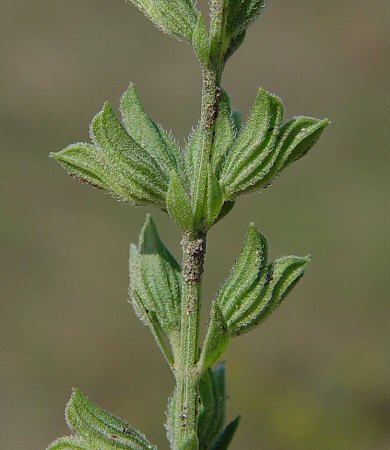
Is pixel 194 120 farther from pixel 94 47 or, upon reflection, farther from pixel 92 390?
pixel 92 390

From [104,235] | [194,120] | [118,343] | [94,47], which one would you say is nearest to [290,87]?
[194,120]

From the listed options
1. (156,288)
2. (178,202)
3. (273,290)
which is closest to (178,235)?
(156,288)

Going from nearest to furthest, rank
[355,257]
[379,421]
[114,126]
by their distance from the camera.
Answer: [114,126]
[379,421]
[355,257]

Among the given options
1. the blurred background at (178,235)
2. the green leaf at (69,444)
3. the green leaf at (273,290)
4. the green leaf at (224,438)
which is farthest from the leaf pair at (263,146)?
the blurred background at (178,235)

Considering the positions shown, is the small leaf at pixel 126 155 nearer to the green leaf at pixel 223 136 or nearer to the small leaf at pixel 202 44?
the green leaf at pixel 223 136

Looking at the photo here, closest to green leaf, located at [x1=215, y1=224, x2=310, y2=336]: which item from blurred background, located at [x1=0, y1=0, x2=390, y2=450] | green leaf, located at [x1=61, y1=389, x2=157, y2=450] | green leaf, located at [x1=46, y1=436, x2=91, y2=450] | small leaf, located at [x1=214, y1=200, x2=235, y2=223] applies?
small leaf, located at [x1=214, y1=200, x2=235, y2=223]

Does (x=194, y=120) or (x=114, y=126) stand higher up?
(x=194, y=120)

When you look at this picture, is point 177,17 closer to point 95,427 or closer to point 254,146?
point 254,146
